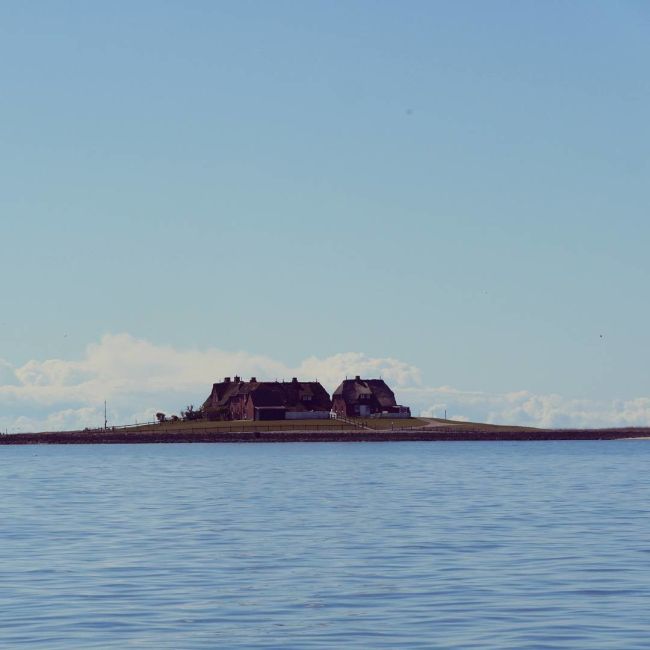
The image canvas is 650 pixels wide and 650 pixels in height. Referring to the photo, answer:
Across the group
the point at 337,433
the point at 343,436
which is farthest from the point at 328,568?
the point at 337,433

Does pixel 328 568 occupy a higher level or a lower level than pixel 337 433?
lower

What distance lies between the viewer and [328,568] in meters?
33.2

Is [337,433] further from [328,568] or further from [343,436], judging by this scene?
[328,568]

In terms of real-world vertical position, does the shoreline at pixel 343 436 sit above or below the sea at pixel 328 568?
above

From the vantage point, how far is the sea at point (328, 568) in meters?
23.8

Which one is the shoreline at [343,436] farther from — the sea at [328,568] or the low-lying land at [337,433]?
the sea at [328,568]

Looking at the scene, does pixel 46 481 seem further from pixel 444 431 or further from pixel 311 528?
pixel 444 431

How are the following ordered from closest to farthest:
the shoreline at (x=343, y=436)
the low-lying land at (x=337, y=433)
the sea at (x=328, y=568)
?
1. the sea at (x=328, y=568)
2. the shoreline at (x=343, y=436)
3. the low-lying land at (x=337, y=433)

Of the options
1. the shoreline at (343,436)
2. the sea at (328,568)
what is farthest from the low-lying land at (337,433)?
the sea at (328,568)

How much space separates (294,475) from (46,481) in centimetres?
1649

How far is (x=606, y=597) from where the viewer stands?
1093 inches

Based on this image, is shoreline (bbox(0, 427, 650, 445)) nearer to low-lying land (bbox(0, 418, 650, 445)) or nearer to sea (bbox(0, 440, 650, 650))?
low-lying land (bbox(0, 418, 650, 445))

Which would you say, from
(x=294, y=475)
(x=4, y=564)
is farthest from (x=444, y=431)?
(x=4, y=564)

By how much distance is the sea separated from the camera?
23828 millimetres
